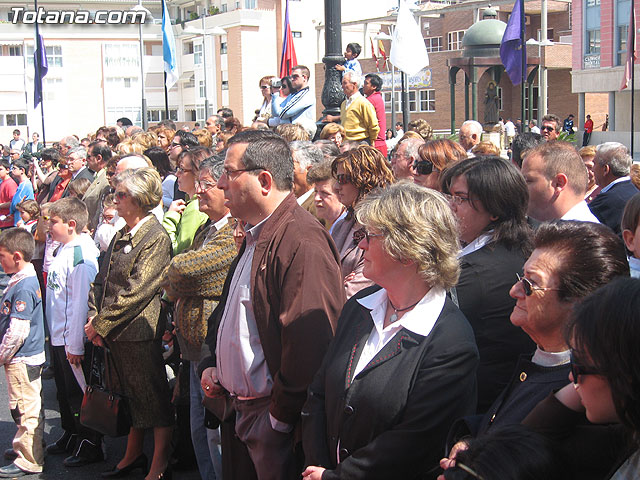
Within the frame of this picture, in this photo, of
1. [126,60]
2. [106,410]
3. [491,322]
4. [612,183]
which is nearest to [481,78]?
[126,60]

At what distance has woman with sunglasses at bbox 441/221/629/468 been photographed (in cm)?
243

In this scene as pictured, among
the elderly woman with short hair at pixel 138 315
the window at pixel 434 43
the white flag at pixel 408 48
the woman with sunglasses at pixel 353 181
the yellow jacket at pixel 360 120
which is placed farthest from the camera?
the window at pixel 434 43

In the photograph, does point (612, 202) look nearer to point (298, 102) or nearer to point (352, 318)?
point (352, 318)

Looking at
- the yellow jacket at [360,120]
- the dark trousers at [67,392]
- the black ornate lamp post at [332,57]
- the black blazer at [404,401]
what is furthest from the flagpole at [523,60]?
the black blazer at [404,401]

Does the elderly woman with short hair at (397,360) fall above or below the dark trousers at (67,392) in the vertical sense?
above

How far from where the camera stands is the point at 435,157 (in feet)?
18.0

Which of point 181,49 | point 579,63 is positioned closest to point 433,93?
point 579,63

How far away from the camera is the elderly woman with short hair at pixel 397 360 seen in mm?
2691

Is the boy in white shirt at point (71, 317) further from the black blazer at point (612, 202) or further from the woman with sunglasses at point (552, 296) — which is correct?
the black blazer at point (612, 202)

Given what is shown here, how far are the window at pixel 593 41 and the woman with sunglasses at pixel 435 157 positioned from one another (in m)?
35.3

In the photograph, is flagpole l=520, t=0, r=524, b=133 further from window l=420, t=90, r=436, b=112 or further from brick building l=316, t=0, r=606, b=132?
window l=420, t=90, r=436, b=112

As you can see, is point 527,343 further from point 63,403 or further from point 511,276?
point 63,403

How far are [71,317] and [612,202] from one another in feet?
13.9

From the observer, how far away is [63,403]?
588cm
